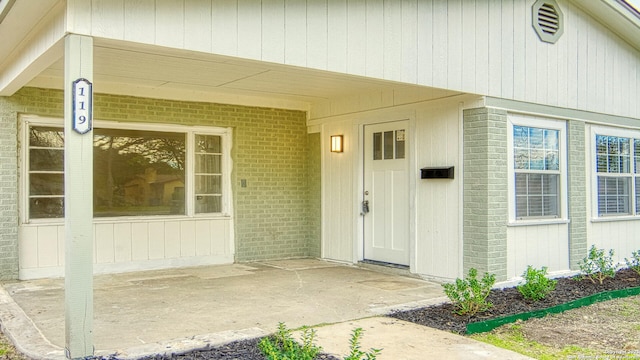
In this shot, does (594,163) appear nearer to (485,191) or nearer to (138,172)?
(485,191)

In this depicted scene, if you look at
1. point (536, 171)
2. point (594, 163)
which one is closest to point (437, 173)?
point (536, 171)

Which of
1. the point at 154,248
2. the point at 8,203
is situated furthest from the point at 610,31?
the point at 8,203

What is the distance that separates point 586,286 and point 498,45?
11.1ft

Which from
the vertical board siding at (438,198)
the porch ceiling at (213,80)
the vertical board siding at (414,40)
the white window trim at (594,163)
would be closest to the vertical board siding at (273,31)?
the vertical board siding at (414,40)

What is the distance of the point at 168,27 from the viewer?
180 inches

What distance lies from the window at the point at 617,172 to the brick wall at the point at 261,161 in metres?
4.53

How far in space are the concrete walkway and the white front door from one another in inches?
17.0

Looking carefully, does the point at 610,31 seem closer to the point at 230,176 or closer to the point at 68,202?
the point at 230,176

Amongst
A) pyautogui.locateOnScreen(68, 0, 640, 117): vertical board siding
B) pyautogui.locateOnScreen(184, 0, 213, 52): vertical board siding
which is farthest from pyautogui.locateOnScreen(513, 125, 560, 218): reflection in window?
pyautogui.locateOnScreen(184, 0, 213, 52): vertical board siding

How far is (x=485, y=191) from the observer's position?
6.83 metres

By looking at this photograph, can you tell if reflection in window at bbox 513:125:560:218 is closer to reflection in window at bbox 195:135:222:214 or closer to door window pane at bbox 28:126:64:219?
reflection in window at bbox 195:135:222:214

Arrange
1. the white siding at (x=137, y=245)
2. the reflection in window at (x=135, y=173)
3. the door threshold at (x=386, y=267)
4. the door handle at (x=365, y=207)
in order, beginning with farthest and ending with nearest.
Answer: the door handle at (x=365, y=207)
the door threshold at (x=386, y=267)
the reflection in window at (x=135, y=173)
the white siding at (x=137, y=245)

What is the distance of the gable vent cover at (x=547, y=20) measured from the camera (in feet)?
24.9

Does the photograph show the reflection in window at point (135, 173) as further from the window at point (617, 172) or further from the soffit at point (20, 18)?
the window at point (617, 172)
